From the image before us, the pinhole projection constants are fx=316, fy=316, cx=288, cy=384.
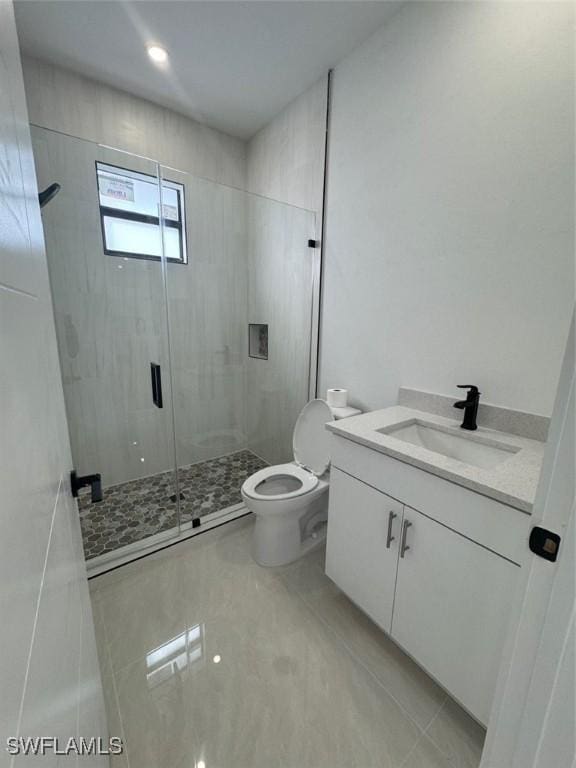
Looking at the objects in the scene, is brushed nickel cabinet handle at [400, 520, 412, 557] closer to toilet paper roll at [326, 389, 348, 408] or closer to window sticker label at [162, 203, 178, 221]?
toilet paper roll at [326, 389, 348, 408]

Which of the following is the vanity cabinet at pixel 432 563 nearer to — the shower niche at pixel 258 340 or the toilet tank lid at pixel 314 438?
the toilet tank lid at pixel 314 438

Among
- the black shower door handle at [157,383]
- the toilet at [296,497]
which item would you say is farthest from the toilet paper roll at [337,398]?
the black shower door handle at [157,383]

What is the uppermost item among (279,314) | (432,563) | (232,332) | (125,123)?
(125,123)

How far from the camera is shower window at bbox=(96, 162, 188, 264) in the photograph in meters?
2.08

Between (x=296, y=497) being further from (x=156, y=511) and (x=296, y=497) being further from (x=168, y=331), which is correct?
(x=168, y=331)

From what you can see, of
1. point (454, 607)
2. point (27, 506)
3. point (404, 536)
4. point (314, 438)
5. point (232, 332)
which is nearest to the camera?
point (27, 506)

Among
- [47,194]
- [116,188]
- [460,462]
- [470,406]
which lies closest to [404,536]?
[460,462]

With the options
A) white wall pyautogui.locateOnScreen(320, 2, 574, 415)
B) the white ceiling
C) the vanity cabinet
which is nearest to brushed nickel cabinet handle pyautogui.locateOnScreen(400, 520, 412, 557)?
the vanity cabinet

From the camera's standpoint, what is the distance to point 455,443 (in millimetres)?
1383

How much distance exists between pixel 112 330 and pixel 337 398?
164 centimetres

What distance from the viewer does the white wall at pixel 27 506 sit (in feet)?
0.95

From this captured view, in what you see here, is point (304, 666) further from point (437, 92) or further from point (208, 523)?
point (437, 92)

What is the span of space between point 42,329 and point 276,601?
1527 mm

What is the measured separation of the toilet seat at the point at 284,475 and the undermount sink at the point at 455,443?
0.58 metres
